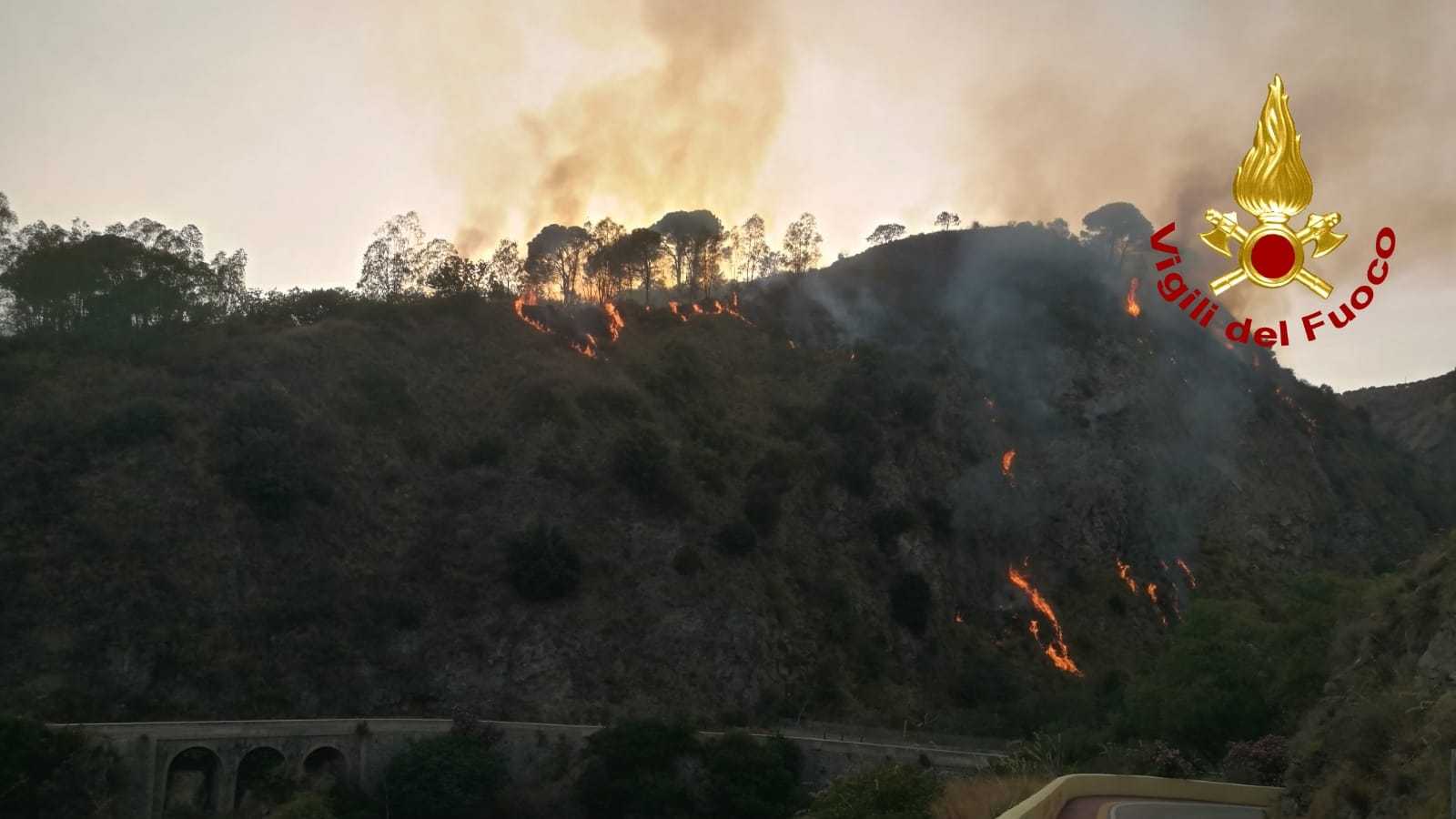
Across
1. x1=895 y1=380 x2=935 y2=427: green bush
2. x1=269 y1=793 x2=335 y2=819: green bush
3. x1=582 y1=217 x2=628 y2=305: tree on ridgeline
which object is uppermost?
x1=582 y1=217 x2=628 y2=305: tree on ridgeline

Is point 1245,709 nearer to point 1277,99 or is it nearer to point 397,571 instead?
point 1277,99

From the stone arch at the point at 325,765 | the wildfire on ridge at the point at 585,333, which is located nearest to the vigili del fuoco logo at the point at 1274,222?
the stone arch at the point at 325,765

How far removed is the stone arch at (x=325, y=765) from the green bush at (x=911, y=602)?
4200 centimetres

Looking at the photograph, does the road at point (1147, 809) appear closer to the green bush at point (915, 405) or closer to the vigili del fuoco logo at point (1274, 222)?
the vigili del fuoco logo at point (1274, 222)

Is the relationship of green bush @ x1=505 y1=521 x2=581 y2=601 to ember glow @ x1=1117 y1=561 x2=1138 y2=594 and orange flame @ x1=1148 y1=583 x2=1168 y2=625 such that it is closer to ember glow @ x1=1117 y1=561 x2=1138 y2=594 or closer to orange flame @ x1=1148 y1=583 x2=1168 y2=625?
ember glow @ x1=1117 y1=561 x2=1138 y2=594

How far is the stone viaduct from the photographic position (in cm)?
4856

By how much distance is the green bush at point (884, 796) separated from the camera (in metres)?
25.7

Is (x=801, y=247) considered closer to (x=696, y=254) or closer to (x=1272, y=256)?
(x=696, y=254)

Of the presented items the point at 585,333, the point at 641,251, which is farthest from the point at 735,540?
the point at 641,251

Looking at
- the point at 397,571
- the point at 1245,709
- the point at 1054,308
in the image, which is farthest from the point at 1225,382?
the point at 397,571

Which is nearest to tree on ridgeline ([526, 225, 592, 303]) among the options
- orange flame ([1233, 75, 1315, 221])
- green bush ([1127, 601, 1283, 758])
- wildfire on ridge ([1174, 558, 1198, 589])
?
wildfire on ridge ([1174, 558, 1198, 589])

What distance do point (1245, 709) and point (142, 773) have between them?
48.5m

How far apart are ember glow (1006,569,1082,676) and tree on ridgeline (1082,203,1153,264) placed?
63.0 metres

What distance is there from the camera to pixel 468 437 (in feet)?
263
